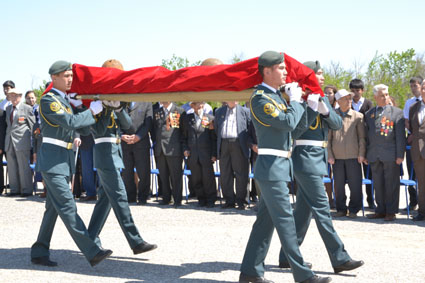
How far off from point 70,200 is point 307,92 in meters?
2.44

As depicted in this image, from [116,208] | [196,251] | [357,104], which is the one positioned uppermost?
[357,104]

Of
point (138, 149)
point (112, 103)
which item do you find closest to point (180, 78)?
point (112, 103)

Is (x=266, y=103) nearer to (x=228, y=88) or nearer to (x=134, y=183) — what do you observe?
(x=228, y=88)

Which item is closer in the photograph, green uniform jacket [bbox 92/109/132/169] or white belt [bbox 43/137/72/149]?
white belt [bbox 43/137/72/149]

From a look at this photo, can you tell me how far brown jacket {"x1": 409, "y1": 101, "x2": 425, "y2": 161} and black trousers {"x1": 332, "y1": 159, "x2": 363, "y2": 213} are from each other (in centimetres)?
83

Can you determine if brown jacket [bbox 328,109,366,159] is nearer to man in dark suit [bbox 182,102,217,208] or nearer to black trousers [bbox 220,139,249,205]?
black trousers [bbox 220,139,249,205]

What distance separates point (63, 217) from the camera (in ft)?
17.8

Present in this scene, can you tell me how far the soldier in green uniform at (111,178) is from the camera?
5.76m

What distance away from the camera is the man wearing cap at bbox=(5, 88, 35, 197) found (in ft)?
36.4

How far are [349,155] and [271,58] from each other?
14.0 ft

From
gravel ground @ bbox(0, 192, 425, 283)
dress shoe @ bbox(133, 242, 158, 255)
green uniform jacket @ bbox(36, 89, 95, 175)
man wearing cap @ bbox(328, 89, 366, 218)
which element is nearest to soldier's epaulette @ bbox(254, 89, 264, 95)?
gravel ground @ bbox(0, 192, 425, 283)

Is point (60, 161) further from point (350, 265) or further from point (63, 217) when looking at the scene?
point (350, 265)

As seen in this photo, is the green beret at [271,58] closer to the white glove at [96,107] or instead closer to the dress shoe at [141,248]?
the white glove at [96,107]

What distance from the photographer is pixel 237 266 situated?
219 inches
